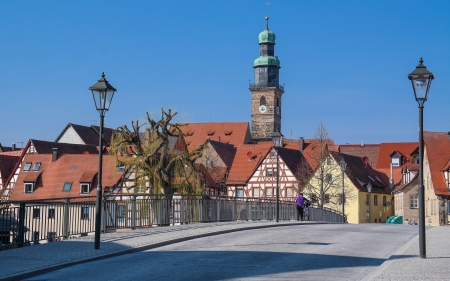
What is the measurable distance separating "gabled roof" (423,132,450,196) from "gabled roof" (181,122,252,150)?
7335 cm

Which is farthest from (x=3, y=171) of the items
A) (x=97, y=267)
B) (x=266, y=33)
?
(x=97, y=267)

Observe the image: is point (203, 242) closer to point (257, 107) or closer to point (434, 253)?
point (434, 253)

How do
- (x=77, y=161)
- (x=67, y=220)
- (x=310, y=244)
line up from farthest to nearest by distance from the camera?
(x=77, y=161), (x=67, y=220), (x=310, y=244)

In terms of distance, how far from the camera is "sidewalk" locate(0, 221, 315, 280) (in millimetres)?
15195

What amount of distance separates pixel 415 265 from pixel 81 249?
309 inches

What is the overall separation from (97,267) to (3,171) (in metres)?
87.9

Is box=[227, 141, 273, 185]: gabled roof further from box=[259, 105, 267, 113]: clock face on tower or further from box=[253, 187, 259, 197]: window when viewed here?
box=[259, 105, 267, 113]: clock face on tower

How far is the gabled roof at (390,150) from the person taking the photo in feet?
353

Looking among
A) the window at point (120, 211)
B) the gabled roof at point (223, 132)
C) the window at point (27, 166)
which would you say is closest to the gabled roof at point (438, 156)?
the window at point (27, 166)

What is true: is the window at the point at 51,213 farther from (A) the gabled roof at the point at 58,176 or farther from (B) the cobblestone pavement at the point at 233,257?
(A) the gabled roof at the point at 58,176

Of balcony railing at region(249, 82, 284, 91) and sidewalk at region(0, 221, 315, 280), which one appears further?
balcony railing at region(249, 82, 284, 91)

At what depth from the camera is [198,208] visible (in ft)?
100.0

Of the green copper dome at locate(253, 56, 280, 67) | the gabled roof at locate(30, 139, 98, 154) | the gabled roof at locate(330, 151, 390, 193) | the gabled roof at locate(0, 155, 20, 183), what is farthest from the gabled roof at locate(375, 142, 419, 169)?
the gabled roof at locate(0, 155, 20, 183)

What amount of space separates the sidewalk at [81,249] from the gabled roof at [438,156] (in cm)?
4579
